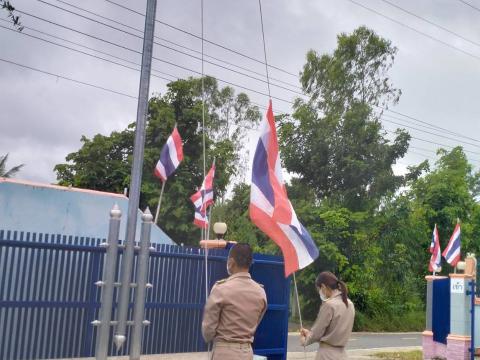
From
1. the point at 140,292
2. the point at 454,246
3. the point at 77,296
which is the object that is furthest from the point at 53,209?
the point at 454,246

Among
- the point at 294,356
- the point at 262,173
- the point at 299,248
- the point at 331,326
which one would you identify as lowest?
the point at 294,356

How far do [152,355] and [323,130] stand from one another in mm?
23671

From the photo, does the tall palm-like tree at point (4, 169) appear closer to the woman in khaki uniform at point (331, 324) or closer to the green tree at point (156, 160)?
the green tree at point (156, 160)

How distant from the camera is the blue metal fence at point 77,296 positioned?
269 inches

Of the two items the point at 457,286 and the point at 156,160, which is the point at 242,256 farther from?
the point at 156,160

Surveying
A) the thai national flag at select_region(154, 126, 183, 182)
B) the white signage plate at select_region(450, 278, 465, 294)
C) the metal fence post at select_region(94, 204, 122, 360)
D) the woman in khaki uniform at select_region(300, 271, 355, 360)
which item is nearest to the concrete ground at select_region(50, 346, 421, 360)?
the woman in khaki uniform at select_region(300, 271, 355, 360)

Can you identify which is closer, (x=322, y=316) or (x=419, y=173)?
(x=322, y=316)

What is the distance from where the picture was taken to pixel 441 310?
1547cm

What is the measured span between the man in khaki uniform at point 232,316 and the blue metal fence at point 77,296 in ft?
9.48

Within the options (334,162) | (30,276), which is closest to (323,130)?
(334,162)

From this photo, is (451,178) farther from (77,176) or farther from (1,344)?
(1,344)

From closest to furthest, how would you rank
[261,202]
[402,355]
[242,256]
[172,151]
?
[242,256], [261,202], [172,151], [402,355]

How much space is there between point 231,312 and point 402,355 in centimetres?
1389

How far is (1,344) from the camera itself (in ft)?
22.1
